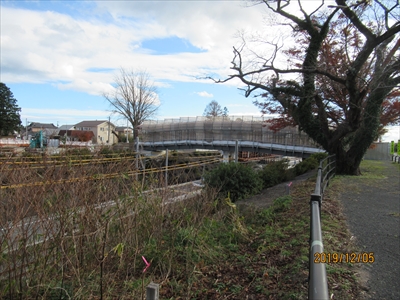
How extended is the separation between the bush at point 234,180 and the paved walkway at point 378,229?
3196 millimetres

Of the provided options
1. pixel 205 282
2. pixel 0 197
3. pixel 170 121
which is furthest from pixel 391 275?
pixel 170 121

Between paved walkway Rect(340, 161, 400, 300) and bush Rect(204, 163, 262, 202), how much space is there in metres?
3.20

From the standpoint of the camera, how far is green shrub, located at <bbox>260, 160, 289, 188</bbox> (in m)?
14.4

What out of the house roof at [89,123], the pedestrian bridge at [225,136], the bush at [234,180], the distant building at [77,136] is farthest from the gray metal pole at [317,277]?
the house roof at [89,123]

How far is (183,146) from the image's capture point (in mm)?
46500

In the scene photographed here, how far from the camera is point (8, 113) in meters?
55.3

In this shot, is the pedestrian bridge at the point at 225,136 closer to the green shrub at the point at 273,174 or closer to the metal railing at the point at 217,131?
the metal railing at the point at 217,131

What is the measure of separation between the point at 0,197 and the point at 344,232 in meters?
5.10

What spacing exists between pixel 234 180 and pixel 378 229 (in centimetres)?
580

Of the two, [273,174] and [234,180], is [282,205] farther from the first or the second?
[273,174]

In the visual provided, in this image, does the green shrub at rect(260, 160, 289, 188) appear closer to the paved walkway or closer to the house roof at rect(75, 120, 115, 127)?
the paved walkway

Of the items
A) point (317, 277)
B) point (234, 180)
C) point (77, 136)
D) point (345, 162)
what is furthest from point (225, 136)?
point (317, 277)

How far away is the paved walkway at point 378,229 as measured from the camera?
3.63m

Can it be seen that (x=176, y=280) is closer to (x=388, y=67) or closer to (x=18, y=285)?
(x=18, y=285)
